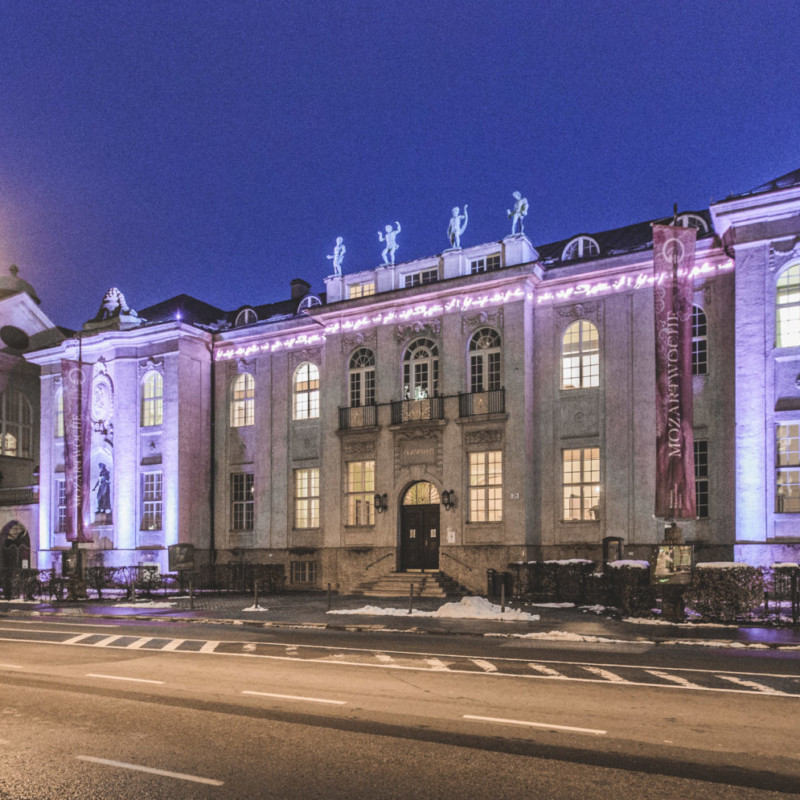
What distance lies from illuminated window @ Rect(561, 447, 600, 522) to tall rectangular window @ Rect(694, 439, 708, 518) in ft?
10.6

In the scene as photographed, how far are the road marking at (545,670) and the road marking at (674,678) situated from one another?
4.55 ft

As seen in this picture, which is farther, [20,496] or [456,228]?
[20,496]

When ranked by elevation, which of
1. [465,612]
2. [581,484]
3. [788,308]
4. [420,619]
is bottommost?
[420,619]

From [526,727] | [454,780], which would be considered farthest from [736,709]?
[454,780]

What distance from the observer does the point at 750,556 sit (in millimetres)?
23797

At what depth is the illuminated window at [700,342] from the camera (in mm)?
27031

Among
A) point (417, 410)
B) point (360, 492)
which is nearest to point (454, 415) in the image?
point (417, 410)

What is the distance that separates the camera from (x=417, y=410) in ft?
102

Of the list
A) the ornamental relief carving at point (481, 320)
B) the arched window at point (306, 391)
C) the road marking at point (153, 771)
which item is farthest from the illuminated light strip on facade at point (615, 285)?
the road marking at point (153, 771)

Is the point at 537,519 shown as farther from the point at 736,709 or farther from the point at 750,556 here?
the point at 736,709

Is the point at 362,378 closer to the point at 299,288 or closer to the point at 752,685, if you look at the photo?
the point at 299,288

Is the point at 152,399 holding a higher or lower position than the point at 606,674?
higher

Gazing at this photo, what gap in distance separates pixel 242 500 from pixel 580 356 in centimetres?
1684

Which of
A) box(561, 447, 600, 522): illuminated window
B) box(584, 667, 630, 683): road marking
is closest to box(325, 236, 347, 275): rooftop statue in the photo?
box(561, 447, 600, 522): illuminated window
